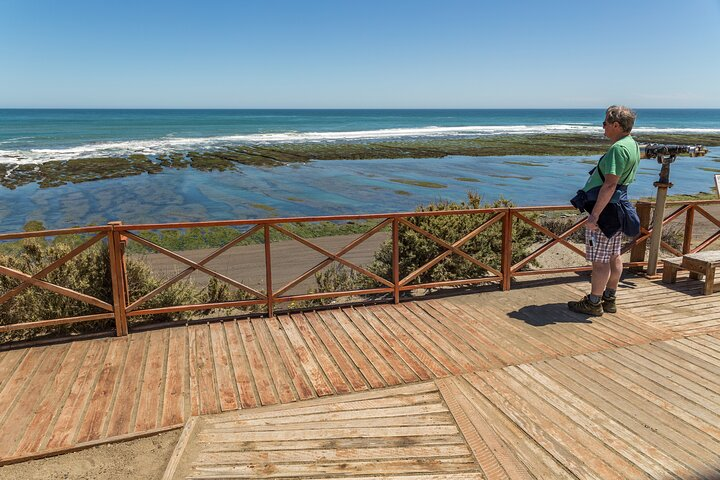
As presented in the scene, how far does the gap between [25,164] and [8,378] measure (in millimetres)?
29948

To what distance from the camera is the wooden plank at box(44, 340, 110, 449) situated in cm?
330

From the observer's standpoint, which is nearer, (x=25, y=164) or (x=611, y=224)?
(x=611, y=224)

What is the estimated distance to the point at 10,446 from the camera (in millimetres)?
3221

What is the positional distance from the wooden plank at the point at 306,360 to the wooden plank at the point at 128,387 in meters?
1.25

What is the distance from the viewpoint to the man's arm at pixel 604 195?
459 cm

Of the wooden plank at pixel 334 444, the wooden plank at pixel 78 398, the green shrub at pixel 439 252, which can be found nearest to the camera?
the wooden plank at pixel 334 444

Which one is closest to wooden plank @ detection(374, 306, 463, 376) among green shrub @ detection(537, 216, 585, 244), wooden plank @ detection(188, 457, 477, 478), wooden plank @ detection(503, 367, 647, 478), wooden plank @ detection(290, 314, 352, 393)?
wooden plank @ detection(503, 367, 647, 478)

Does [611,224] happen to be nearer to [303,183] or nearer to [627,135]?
[627,135]

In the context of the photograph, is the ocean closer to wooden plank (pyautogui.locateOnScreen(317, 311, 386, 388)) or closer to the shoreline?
the shoreline

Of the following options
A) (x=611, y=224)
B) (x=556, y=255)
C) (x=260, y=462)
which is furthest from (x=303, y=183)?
(x=260, y=462)

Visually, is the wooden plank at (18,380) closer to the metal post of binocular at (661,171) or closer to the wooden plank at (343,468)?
the wooden plank at (343,468)

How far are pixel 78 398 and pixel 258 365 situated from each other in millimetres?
1298

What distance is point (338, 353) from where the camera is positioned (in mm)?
4488

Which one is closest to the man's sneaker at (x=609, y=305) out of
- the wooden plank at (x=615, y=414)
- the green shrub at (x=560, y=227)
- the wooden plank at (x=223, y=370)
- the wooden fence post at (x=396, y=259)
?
the wooden plank at (x=615, y=414)
